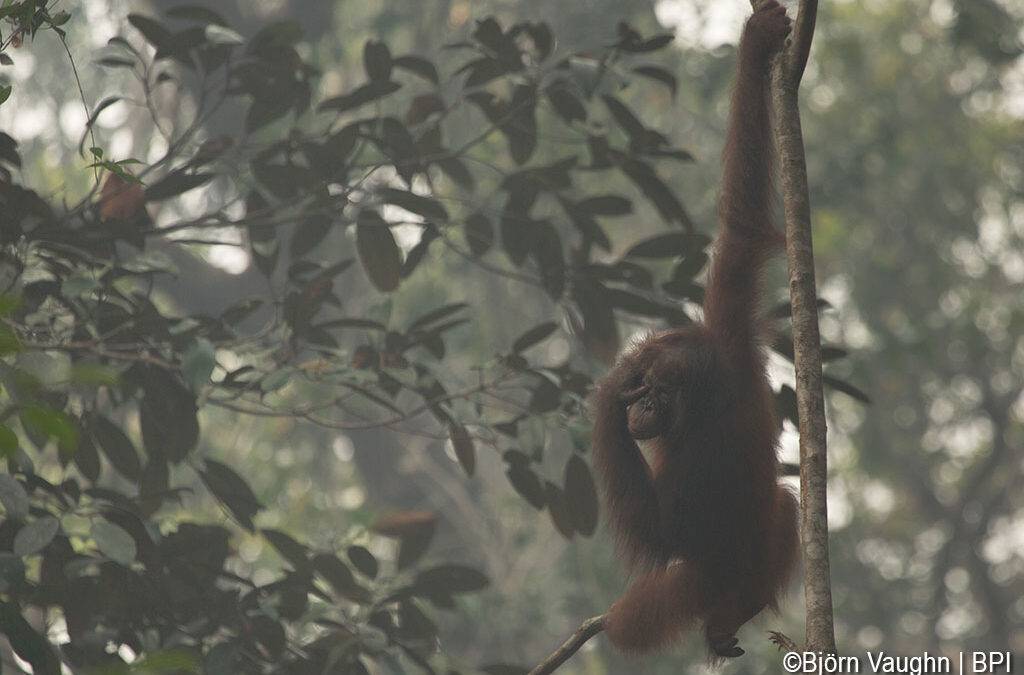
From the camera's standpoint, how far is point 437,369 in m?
3.61

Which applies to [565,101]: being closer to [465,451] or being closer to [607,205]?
[607,205]

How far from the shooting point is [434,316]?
11.6ft

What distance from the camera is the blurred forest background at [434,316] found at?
10.7ft

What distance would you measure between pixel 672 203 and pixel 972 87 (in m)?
9.94

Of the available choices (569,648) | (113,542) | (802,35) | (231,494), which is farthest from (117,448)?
(802,35)

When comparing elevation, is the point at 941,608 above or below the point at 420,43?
below

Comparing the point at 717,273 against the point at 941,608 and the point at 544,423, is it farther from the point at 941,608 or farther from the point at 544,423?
the point at 941,608

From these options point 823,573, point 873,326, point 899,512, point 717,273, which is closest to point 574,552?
point 873,326

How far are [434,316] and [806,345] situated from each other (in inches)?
60.0

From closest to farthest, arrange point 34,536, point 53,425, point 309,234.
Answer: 1. point 53,425
2. point 34,536
3. point 309,234

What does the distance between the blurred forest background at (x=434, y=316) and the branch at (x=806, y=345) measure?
118cm

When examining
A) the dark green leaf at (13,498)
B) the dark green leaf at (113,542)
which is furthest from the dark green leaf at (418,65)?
the dark green leaf at (13,498)

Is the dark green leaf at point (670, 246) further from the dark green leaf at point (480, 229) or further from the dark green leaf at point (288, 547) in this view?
the dark green leaf at point (288, 547)

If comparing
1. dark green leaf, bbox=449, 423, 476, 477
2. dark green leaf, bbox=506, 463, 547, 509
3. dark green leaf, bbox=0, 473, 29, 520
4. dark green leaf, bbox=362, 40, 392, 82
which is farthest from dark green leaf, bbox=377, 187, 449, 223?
dark green leaf, bbox=0, 473, 29, 520
